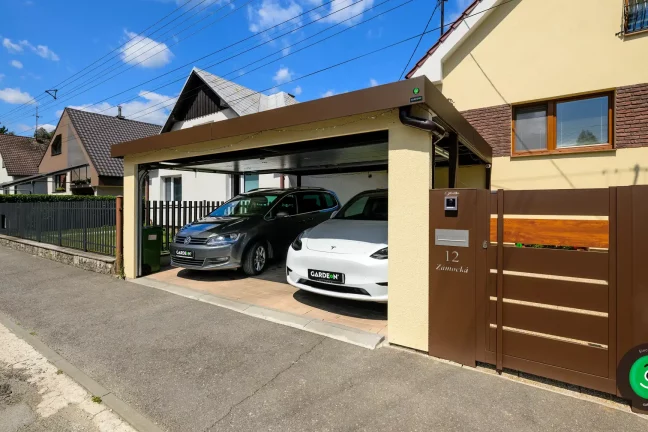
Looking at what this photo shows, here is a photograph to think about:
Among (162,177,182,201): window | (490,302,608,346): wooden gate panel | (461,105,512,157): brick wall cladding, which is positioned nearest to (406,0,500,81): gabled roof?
(461,105,512,157): brick wall cladding

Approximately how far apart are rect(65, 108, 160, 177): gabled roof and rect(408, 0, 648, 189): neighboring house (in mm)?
21247

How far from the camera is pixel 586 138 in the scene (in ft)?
21.2

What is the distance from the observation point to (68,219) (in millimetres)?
9203

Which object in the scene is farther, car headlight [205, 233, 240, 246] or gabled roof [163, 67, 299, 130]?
gabled roof [163, 67, 299, 130]

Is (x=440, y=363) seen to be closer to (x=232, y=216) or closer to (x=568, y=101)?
(x=232, y=216)

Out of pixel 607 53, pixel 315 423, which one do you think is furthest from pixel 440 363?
pixel 607 53

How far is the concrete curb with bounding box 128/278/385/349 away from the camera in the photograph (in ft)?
12.2

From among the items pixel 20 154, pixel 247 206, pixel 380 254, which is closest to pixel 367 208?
pixel 380 254

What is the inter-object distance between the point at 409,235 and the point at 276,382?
1910 mm

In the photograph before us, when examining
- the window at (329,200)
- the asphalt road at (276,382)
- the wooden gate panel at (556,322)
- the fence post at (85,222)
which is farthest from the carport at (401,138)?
the fence post at (85,222)

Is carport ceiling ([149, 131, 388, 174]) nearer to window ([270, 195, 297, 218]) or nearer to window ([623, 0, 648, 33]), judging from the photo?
window ([270, 195, 297, 218])

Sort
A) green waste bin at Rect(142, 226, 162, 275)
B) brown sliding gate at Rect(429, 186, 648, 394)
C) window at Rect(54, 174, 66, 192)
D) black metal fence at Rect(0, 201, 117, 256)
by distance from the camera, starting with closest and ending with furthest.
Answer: brown sliding gate at Rect(429, 186, 648, 394), green waste bin at Rect(142, 226, 162, 275), black metal fence at Rect(0, 201, 117, 256), window at Rect(54, 174, 66, 192)

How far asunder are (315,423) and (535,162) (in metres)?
6.77

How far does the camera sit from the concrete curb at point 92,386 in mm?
2486
